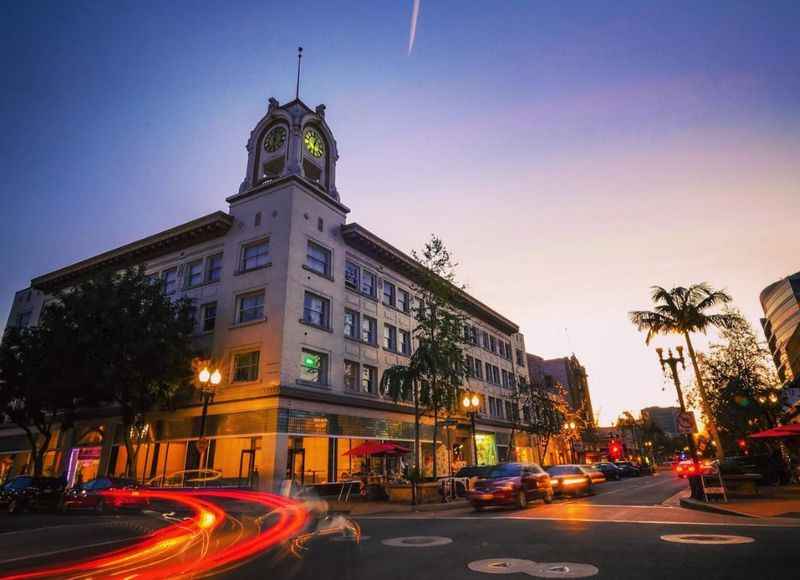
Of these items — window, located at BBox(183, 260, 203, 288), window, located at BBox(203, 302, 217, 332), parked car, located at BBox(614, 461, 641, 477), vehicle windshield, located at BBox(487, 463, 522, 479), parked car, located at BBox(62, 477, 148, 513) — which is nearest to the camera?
vehicle windshield, located at BBox(487, 463, 522, 479)

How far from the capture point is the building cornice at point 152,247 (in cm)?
3225

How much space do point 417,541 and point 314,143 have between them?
31.8 m

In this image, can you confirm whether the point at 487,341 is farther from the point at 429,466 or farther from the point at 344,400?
the point at 344,400

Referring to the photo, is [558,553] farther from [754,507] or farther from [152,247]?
[152,247]

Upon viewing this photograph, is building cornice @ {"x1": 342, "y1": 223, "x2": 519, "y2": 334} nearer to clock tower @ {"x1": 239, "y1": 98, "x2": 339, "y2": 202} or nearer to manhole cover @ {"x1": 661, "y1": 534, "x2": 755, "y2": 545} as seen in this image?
clock tower @ {"x1": 239, "y1": 98, "x2": 339, "y2": 202}

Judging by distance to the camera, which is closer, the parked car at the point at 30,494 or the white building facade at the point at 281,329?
the parked car at the point at 30,494

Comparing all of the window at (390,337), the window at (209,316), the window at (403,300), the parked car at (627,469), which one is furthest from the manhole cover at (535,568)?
the parked car at (627,469)

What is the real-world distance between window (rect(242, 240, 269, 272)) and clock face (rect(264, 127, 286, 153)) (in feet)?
28.6

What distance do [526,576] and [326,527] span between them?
23.8 ft

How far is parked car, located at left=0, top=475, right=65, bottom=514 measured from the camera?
22.7 m

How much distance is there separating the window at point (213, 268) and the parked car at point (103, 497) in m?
13.7

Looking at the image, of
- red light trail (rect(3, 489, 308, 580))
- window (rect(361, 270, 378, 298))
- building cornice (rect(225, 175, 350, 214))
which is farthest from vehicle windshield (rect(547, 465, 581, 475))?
building cornice (rect(225, 175, 350, 214))

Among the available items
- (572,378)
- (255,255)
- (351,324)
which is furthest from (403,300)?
(572,378)

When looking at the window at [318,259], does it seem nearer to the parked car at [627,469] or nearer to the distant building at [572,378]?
the parked car at [627,469]
